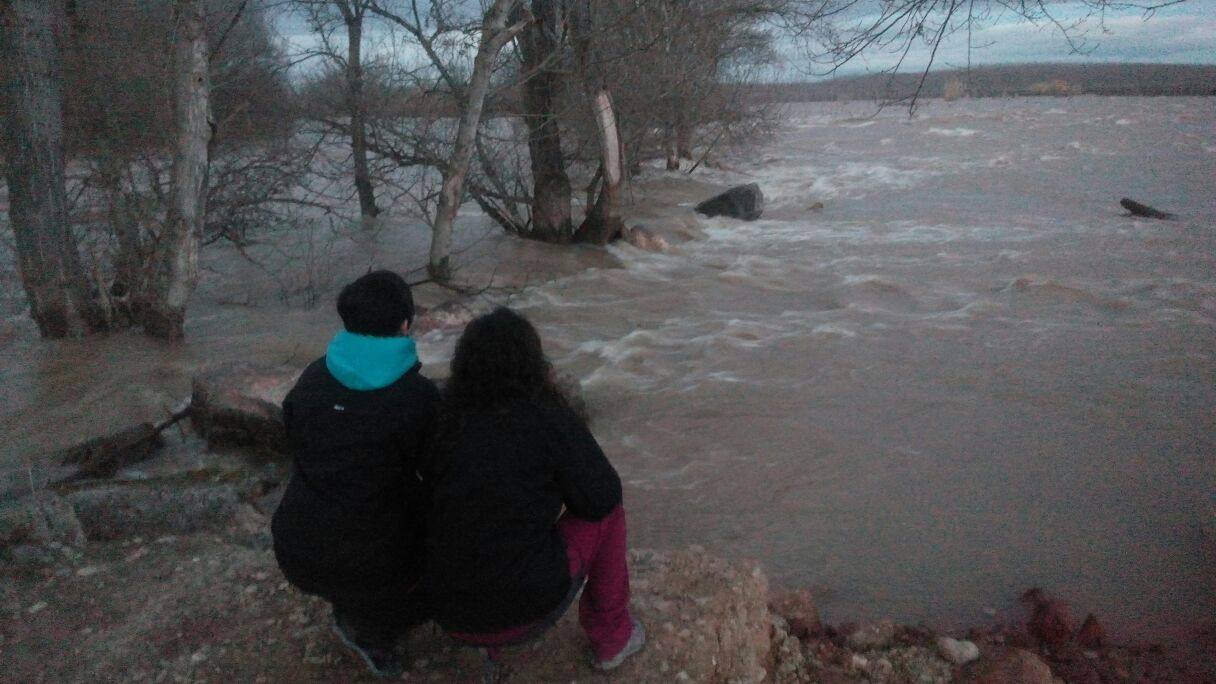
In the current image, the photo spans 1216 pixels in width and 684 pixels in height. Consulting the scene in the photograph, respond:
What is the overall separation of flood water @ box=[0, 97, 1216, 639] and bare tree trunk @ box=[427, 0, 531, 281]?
48.3 inches

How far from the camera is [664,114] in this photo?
67.2 feet

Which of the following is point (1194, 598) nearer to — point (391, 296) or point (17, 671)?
point (391, 296)

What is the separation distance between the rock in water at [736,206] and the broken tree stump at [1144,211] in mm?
6981

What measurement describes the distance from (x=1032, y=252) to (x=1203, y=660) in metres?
11.5

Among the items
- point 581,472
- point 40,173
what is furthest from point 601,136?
point 581,472

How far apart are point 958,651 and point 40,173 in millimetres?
9000

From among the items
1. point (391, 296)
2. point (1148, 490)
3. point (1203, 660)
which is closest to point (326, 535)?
point (391, 296)

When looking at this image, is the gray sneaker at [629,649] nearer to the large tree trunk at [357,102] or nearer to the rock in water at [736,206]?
the large tree trunk at [357,102]

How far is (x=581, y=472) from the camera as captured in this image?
2.97 metres

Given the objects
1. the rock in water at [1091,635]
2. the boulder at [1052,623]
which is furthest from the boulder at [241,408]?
the rock in water at [1091,635]

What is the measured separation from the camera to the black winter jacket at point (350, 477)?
3.05m

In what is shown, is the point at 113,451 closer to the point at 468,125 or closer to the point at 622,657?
the point at 622,657

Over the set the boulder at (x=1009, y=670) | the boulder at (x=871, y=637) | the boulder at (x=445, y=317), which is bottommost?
the boulder at (x=871, y=637)

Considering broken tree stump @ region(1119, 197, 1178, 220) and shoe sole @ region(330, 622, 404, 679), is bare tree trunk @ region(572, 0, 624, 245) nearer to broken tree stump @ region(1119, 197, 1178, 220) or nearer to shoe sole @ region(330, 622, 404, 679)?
broken tree stump @ region(1119, 197, 1178, 220)
